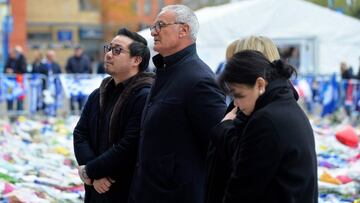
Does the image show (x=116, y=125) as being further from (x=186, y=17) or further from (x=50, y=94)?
(x=50, y=94)

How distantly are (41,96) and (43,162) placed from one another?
973 cm

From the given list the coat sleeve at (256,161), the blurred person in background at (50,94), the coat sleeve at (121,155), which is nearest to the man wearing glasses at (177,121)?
the coat sleeve at (121,155)

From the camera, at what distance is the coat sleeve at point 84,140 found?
4.87 metres

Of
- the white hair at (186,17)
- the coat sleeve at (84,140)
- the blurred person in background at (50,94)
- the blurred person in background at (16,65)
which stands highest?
the white hair at (186,17)

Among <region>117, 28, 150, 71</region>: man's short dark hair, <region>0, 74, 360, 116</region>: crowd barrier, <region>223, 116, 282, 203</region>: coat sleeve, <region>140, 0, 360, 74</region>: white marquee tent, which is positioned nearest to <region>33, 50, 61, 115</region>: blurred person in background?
<region>0, 74, 360, 116</region>: crowd barrier

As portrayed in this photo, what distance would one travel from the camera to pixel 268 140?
315cm

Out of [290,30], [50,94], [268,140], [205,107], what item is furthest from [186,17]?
[290,30]

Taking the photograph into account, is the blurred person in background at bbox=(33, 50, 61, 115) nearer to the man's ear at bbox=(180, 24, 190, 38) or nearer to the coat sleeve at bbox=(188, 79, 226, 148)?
the man's ear at bbox=(180, 24, 190, 38)

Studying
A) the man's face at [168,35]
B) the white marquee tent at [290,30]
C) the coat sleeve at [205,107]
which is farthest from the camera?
the white marquee tent at [290,30]

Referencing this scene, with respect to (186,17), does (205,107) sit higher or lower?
lower

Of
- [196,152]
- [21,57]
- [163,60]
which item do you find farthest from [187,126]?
[21,57]

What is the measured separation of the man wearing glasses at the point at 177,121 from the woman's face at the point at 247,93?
32.2 inches

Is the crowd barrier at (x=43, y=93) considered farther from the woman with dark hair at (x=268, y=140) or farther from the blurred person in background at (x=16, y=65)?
the woman with dark hair at (x=268, y=140)

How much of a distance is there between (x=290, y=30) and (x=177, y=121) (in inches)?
728
